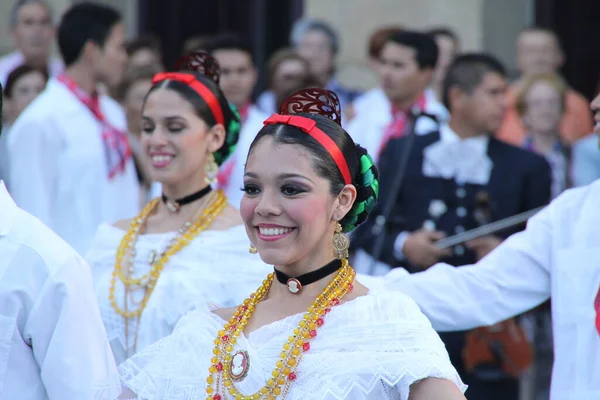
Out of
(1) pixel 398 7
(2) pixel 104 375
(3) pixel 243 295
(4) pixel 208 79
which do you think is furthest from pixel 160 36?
(2) pixel 104 375

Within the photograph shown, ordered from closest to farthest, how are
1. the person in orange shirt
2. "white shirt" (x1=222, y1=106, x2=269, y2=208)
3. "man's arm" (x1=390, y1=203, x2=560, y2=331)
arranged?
1. "man's arm" (x1=390, y1=203, x2=560, y2=331)
2. "white shirt" (x1=222, y1=106, x2=269, y2=208)
3. the person in orange shirt

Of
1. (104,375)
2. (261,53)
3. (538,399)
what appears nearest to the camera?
(104,375)

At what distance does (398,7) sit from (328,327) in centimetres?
799

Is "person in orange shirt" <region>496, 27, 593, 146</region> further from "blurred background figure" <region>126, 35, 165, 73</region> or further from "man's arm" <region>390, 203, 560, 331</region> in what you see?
"man's arm" <region>390, 203, 560, 331</region>

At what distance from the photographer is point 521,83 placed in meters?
9.17

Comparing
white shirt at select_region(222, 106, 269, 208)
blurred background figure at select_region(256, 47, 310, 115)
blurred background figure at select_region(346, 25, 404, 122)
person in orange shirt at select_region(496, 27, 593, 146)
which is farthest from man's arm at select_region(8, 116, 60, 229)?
person in orange shirt at select_region(496, 27, 593, 146)

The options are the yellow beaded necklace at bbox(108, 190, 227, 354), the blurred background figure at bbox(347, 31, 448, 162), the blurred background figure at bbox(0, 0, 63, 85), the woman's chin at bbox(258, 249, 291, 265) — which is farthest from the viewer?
the blurred background figure at bbox(0, 0, 63, 85)

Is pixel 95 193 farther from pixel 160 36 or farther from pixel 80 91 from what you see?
pixel 160 36

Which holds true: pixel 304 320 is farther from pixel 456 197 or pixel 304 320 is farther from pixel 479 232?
pixel 456 197

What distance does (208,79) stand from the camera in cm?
562

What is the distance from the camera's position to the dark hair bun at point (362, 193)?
3.82 metres

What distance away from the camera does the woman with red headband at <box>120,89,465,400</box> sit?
3.49m

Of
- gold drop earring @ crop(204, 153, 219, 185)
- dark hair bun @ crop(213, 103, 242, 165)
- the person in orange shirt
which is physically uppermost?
dark hair bun @ crop(213, 103, 242, 165)

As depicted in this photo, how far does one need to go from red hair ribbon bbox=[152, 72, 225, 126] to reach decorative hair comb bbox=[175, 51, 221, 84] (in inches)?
5.1
